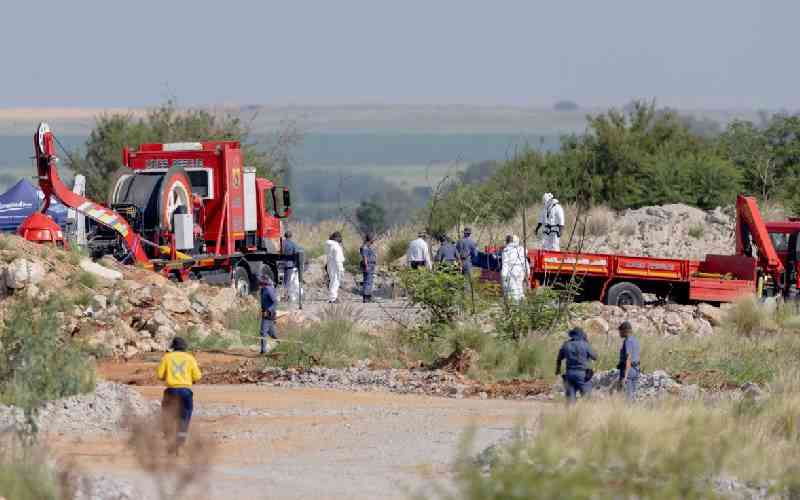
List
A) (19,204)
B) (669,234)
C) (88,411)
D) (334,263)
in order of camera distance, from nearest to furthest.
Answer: (88,411)
(334,263)
(19,204)
(669,234)

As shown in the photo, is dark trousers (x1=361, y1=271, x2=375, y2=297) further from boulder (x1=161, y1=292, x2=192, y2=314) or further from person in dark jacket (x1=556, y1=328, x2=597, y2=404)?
person in dark jacket (x1=556, y1=328, x2=597, y2=404)

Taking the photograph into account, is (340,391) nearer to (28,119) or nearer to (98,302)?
(98,302)

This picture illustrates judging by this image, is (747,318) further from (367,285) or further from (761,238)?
(367,285)

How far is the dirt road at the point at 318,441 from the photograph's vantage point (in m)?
13.1

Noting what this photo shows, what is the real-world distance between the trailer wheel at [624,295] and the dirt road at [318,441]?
422 inches

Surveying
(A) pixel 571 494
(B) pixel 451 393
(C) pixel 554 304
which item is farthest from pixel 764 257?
(A) pixel 571 494

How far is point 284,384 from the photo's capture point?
20.6m

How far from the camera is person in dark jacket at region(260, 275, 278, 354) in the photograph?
22547 millimetres

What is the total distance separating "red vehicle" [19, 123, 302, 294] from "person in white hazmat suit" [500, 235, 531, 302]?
24.6ft

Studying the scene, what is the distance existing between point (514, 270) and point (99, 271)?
718 cm

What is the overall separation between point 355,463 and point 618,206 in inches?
1406

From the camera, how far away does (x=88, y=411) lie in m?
16.5

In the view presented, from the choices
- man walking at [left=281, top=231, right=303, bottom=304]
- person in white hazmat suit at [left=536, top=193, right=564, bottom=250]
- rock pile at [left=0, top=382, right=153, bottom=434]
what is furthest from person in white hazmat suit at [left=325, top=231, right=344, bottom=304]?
rock pile at [left=0, top=382, right=153, bottom=434]

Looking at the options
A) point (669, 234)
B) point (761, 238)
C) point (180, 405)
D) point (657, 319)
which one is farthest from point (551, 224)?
point (180, 405)
